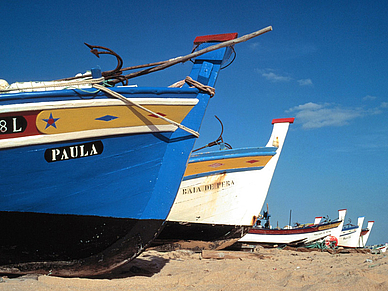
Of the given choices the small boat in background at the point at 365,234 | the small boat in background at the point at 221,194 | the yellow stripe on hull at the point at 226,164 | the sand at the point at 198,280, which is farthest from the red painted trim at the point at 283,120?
the small boat in background at the point at 365,234

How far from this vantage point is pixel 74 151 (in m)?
3.55

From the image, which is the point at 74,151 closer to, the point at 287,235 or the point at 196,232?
the point at 196,232

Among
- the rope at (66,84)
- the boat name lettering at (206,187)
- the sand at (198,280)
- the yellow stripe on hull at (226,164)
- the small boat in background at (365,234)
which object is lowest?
the small boat in background at (365,234)

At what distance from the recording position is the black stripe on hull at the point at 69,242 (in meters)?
3.63

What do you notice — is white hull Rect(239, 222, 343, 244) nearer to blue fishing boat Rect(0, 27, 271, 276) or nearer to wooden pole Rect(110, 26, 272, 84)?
blue fishing boat Rect(0, 27, 271, 276)

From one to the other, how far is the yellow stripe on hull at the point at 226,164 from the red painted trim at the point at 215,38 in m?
3.61

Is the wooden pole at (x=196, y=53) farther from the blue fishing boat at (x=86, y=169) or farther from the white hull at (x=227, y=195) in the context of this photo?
the white hull at (x=227, y=195)

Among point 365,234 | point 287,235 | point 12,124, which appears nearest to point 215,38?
point 12,124

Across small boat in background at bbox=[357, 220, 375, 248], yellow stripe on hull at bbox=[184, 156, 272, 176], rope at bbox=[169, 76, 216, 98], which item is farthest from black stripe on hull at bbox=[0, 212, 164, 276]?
small boat in background at bbox=[357, 220, 375, 248]

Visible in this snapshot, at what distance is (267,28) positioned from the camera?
4258mm

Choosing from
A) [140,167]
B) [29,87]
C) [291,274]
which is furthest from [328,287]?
[29,87]

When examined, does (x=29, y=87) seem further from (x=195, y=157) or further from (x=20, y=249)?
(x=195, y=157)

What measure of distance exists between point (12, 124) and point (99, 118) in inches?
33.2

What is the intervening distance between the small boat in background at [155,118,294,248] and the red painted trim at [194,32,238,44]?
3.54m
